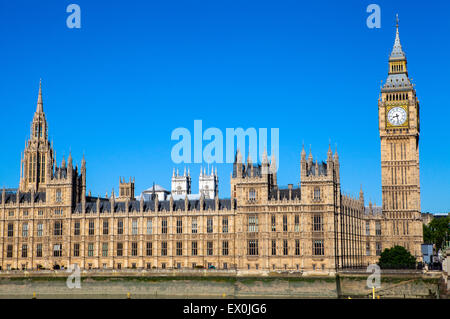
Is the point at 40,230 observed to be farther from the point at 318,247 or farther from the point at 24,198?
the point at 318,247

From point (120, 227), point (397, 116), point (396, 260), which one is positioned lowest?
point (396, 260)

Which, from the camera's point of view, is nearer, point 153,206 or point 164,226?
point 164,226

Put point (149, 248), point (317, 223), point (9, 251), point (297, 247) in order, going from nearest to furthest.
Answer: point (317, 223), point (297, 247), point (149, 248), point (9, 251)

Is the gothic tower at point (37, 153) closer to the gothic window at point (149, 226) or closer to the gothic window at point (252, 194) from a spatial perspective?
the gothic window at point (149, 226)

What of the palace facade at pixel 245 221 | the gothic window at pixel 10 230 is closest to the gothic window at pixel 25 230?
the palace facade at pixel 245 221

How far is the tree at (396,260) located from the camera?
394ft

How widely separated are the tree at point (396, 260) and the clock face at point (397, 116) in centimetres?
2832

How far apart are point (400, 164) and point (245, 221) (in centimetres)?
3656

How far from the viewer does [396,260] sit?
122 meters

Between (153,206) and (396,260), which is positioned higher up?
(153,206)

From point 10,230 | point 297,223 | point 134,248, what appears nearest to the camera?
point 297,223

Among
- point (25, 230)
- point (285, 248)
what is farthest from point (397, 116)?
point (25, 230)
